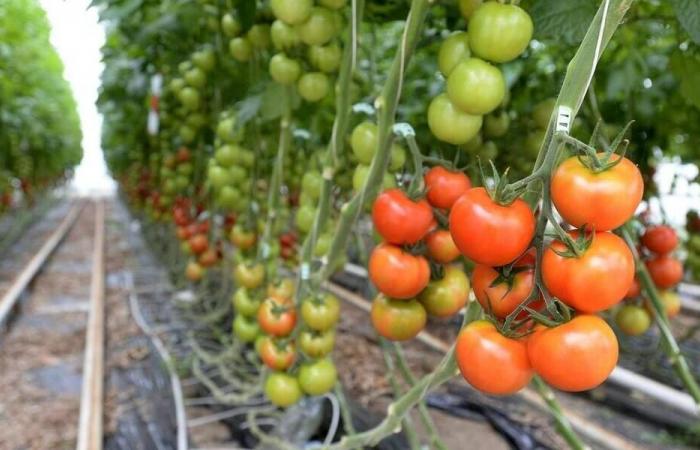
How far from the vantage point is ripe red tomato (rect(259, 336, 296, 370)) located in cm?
130

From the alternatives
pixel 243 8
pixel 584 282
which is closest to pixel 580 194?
pixel 584 282

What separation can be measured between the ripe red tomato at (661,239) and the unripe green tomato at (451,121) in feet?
3.26

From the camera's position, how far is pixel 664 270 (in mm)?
1532

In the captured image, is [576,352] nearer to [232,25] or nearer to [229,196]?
[232,25]

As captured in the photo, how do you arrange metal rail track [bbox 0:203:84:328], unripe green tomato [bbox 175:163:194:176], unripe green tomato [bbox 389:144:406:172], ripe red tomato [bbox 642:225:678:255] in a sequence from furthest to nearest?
metal rail track [bbox 0:203:84:328] < unripe green tomato [bbox 175:163:194:176] < ripe red tomato [bbox 642:225:678:255] < unripe green tomato [bbox 389:144:406:172]

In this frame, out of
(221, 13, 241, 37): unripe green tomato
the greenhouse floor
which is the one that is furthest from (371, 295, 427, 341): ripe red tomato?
the greenhouse floor

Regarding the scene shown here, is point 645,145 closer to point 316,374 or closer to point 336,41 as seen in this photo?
point 336,41

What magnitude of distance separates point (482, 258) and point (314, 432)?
176cm

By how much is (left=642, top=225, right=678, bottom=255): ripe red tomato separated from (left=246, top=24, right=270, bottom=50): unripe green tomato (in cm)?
113

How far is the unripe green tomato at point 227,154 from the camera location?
168cm

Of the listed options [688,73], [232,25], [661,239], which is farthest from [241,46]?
[661,239]

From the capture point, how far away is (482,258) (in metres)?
0.54

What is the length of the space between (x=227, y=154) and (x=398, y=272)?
1.00m

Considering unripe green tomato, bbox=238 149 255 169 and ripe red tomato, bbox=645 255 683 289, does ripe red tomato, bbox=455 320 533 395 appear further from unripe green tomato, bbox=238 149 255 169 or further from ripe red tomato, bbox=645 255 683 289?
unripe green tomato, bbox=238 149 255 169
